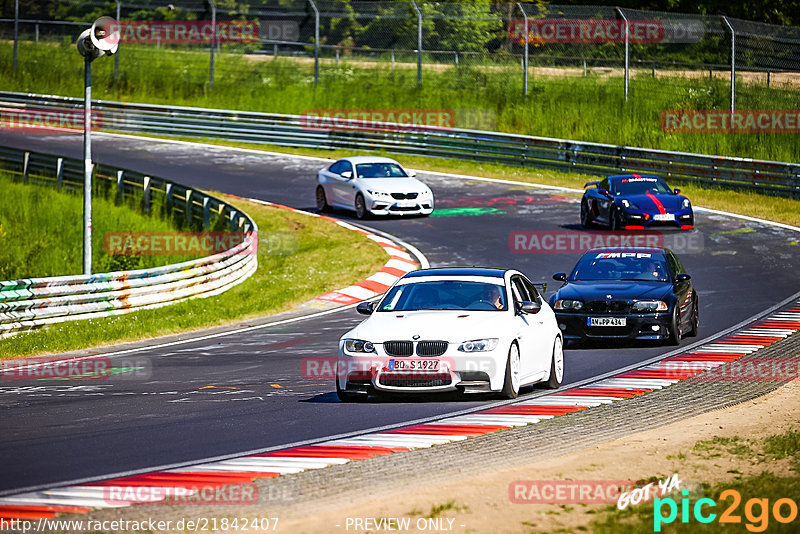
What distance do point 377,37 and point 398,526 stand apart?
36023 millimetres

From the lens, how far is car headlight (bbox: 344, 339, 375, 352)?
1234 centimetres

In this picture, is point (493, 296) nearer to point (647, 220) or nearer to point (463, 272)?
point (463, 272)

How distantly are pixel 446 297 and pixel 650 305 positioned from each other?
13.5 feet

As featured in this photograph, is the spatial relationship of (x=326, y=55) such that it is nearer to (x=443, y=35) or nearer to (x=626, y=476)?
(x=443, y=35)

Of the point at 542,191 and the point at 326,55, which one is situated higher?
the point at 326,55

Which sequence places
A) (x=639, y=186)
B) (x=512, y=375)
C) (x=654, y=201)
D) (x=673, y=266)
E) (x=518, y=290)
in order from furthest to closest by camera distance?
(x=639, y=186)
(x=654, y=201)
(x=673, y=266)
(x=518, y=290)
(x=512, y=375)

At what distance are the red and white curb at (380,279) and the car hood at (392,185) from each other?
219 centimetres

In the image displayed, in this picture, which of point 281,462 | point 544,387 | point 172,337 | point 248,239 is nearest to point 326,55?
point 248,239

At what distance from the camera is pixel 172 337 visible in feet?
63.0

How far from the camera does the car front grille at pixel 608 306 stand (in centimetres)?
1658

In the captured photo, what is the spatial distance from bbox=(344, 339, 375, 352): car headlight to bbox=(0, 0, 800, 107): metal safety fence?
25.6 metres

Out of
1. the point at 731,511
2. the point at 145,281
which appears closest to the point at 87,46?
the point at 145,281

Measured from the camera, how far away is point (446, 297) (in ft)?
44.3

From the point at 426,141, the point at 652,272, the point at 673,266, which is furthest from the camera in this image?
the point at 426,141
